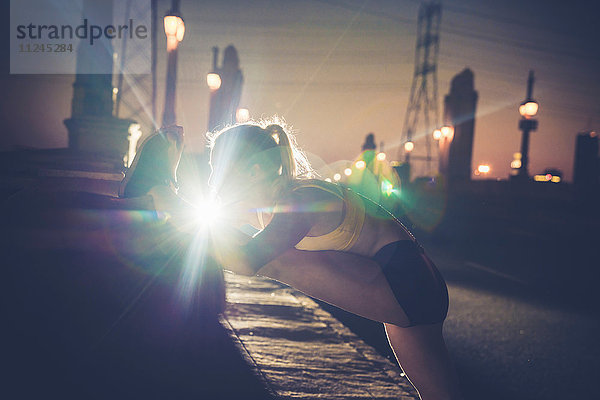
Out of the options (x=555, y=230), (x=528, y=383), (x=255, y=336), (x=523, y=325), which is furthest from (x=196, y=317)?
(x=555, y=230)

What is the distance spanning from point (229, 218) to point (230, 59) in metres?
47.8

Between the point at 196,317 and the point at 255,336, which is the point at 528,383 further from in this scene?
the point at 196,317

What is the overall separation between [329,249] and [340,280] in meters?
0.22

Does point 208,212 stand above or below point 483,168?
below

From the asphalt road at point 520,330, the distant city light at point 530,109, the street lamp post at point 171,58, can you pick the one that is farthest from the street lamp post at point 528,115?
the street lamp post at point 171,58

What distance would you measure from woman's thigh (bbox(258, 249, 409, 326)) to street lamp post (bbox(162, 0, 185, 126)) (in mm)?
7686

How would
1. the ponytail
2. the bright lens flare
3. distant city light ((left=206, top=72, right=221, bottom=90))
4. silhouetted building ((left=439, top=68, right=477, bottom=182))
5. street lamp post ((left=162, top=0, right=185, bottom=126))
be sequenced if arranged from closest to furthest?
the bright lens flare < the ponytail < street lamp post ((left=162, top=0, right=185, bottom=126)) < distant city light ((left=206, top=72, right=221, bottom=90)) < silhouetted building ((left=439, top=68, right=477, bottom=182))

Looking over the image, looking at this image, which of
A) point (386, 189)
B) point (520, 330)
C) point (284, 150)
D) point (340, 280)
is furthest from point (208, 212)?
point (386, 189)

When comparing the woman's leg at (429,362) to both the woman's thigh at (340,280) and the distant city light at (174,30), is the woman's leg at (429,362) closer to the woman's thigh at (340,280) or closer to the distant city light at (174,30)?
the woman's thigh at (340,280)

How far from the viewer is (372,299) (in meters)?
1.88

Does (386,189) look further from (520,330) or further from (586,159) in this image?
(586,159)

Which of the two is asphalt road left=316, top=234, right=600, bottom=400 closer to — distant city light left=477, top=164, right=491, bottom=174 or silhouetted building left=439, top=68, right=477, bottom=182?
distant city light left=477, top=164, right=491, bottom=174

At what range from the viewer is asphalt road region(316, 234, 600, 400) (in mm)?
3916

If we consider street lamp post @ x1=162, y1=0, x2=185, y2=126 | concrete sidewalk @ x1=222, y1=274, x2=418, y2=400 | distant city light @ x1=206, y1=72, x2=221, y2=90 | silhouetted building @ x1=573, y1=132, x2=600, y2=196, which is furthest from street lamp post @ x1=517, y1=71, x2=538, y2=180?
silhouetted building @ x1=573, y1=132, x2=600, y2=196
